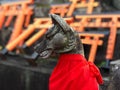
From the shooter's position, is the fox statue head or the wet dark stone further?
the wet dark stone

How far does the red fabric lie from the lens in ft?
11.5

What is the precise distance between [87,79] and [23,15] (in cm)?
551

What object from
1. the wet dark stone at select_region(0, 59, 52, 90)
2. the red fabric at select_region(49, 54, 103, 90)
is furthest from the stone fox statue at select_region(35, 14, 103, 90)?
the wet dark stone at select_region(0, 59, 52, 90)

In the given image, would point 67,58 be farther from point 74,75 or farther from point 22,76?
point 22,76

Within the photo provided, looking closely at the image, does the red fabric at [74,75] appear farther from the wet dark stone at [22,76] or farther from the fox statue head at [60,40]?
the wet dark stone at [22,76]

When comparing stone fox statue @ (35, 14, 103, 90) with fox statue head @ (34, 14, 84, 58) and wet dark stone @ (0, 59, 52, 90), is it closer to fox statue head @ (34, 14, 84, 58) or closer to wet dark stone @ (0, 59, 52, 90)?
fox statue head @ (34, 14, 84, 58)

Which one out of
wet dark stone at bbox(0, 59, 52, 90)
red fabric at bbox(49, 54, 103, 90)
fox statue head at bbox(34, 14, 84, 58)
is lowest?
wet dark stone at bbox(0, 59, 52, 90)

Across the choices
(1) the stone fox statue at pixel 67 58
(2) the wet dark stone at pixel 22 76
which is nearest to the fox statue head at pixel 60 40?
(1) the stone fox statue at pixel 67 58

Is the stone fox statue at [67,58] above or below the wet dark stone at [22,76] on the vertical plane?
above

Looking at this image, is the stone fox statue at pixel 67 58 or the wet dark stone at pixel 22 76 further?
Result: the wet dark stone at pixel 22 76

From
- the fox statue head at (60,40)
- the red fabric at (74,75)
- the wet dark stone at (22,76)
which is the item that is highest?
the fox statue head at (60,40)

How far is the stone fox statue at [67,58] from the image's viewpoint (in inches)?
138

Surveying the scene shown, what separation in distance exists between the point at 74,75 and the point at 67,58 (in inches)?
7.3

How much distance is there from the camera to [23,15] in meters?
8.81
